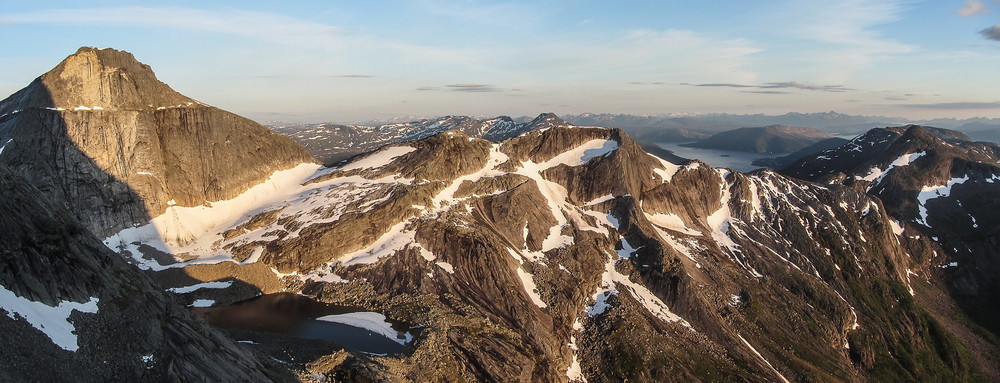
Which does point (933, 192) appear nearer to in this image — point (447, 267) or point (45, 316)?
point (447, 267)

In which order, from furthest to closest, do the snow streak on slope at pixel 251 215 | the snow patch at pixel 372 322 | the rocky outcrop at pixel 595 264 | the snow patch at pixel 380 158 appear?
1. the snow patch at pixel 380 158
2. the snow streak on slope at pixel 251 215
3. the rocky outcrop at pixel 595 264
4. the snow patch at pixel 372 322

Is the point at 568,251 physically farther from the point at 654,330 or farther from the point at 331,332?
the point at 331,332

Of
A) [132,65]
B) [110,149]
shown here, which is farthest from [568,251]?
[132,65]

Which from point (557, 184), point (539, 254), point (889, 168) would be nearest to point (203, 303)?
point (539, 254)

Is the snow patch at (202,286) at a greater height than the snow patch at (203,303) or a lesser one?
greater

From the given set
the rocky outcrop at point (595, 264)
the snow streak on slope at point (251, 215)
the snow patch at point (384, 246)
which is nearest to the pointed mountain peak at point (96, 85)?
the snow streak on slope at point (251, 215)

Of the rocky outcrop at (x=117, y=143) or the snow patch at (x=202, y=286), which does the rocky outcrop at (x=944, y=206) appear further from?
the rocky outcrop at (x=117, y=143)

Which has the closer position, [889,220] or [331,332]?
[331,332]
